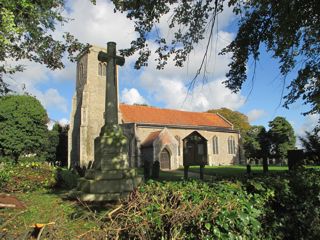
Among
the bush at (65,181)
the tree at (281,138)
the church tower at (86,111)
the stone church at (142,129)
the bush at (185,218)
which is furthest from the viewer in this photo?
the tree at (281,138)

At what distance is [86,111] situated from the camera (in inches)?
1547

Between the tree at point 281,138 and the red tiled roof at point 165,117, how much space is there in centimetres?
689

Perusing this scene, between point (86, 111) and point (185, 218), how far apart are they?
124 feet

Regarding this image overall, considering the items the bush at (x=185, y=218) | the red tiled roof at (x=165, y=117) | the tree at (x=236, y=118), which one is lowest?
the bush at (x=185, y=218)

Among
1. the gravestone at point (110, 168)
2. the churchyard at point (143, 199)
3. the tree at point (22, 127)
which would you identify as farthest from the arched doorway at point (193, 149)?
the tree at point (22, 127)

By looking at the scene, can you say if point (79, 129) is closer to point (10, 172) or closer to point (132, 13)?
point (10, 172)

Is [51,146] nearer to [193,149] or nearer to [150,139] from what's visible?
[150,139]

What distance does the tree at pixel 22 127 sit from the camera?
36062mm

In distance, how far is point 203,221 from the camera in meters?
2.89

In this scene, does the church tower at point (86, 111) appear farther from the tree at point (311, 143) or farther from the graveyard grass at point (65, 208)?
the tree at point (311, 143)

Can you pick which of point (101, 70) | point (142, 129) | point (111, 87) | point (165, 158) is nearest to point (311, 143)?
point (111, 87)

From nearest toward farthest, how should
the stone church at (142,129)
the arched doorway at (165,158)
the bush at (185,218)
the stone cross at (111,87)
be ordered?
the bush at (185,218)
the stone cross at (111,87)
the arched doorway at (165,158)
the stone church at (142,129)

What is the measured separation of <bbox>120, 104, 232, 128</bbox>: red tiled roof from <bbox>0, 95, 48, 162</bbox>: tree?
11.3m

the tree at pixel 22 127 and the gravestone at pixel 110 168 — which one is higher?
the tree at pixel 22 127
